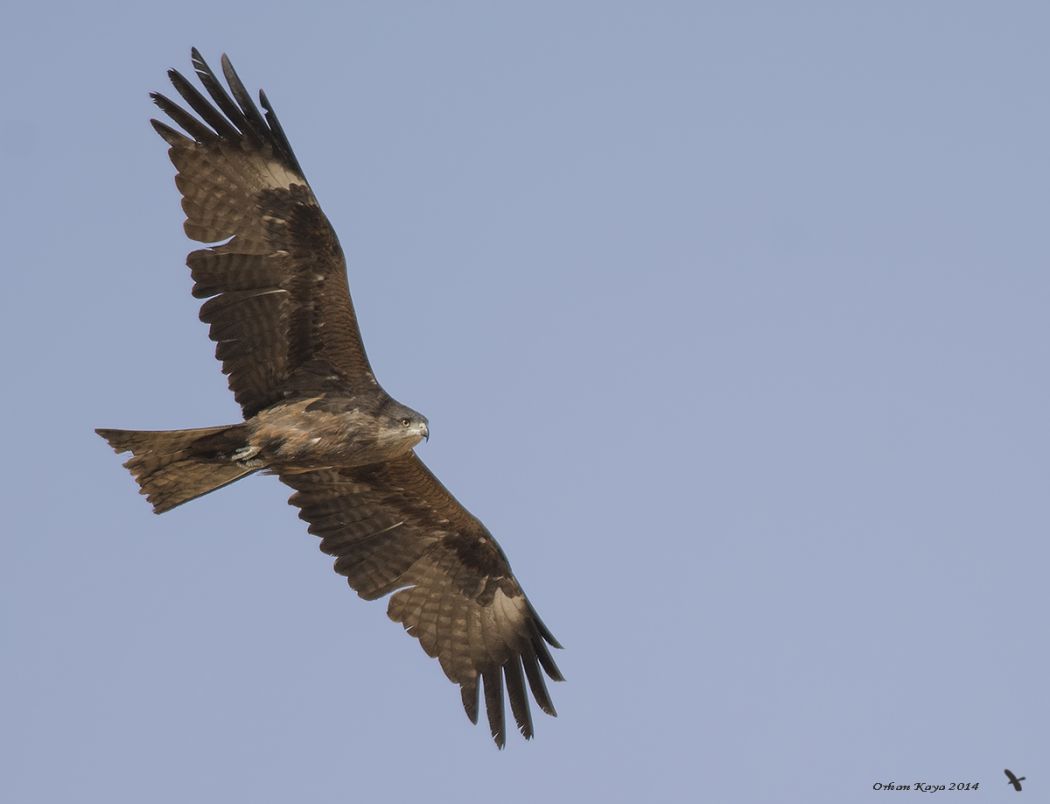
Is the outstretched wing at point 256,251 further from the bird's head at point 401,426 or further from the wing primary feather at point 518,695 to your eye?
the wing primary feather at point 518,695

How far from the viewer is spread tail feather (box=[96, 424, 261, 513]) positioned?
12.2m

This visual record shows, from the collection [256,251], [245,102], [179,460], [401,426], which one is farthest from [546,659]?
[245,102]

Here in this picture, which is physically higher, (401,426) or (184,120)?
(184,120)

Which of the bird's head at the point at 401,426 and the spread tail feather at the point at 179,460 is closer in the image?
the spread tail feather at the point at 179,460

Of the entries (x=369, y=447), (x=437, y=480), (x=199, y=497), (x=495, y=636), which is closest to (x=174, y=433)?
(x=199, y=497)

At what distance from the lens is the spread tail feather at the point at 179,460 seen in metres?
12.2

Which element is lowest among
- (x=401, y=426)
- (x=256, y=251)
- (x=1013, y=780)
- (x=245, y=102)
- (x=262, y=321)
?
(x=1013, y=780)

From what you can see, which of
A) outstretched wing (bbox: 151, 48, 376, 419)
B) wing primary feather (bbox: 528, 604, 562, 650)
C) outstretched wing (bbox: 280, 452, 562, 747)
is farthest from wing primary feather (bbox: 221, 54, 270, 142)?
wing primary feather (bbox: 528, 604, 562, 650)

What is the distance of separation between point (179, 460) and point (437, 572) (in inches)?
115

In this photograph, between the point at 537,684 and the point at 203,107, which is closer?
the point at 203,107

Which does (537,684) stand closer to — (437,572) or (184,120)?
(437,572)

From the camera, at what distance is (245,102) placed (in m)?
12.7

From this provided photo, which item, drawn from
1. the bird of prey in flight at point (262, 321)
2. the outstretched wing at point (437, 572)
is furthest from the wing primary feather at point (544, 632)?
the bird of prey in flight at point (262, 321)

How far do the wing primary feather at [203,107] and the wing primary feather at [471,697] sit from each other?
4991 millimetres
